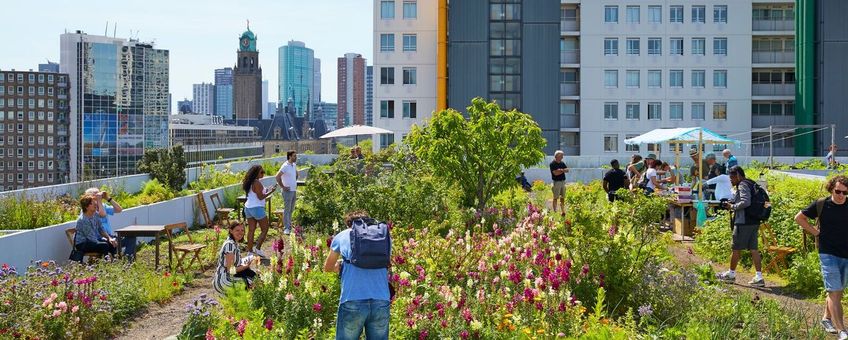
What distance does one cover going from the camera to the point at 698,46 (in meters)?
58.2

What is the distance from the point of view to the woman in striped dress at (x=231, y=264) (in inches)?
376

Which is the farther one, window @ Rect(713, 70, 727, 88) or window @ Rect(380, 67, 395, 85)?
window @ Rect(380, 67, 395, 85)

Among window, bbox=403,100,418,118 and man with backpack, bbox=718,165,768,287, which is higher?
window, bbox=403,100,418,118

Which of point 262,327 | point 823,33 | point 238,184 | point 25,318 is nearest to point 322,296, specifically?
point 262,327

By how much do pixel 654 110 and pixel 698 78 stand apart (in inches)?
137

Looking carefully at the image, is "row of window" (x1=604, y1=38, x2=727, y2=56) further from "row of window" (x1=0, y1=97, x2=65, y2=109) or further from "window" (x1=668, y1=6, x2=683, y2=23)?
"row of window" (x1=0, y1=97, x2=65, y2=109)

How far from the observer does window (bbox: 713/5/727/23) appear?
191ft

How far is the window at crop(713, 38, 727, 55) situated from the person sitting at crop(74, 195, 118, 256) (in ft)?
171

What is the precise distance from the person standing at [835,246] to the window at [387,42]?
167 feet

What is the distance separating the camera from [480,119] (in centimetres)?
1766

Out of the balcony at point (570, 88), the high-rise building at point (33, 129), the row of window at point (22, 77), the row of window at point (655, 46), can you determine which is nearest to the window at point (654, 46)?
the row of window at point (655, 46)

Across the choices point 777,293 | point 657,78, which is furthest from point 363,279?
point 657,78

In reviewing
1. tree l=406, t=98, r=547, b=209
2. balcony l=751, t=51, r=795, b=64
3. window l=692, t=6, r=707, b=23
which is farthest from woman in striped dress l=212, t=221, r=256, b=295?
balcony l=751, t=51, r=795, b=64

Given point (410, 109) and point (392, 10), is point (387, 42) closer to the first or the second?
point (392, 10)
